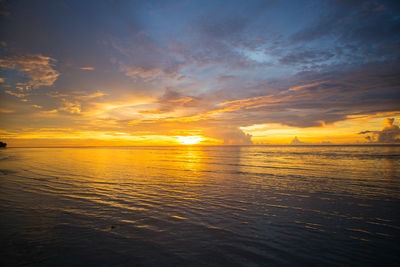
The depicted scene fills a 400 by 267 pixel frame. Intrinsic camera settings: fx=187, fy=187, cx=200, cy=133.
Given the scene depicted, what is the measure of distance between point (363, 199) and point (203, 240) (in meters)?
13.5

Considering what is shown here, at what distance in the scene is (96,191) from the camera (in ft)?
53.0

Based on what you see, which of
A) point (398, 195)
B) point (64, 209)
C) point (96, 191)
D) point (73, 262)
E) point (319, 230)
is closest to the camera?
point (73, 262)

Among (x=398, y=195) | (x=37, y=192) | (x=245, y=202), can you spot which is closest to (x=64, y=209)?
(x=37, y=192)

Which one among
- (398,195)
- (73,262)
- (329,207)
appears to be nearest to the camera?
(73,262)

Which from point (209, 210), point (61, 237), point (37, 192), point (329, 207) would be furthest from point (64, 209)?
point (329, 207)

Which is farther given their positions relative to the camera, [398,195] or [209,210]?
[398,195]

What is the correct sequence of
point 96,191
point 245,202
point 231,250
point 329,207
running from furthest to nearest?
point 96,191 < point 245,202 < point 329,207 < point 231,250

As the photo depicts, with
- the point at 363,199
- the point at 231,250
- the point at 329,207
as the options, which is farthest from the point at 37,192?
the point at 363,199

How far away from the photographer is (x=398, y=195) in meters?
14.9

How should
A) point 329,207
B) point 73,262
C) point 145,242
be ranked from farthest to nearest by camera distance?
point 329,207, point 145,242, point 73,262

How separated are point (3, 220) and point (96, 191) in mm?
6823

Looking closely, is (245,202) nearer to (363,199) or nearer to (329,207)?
(329,207)

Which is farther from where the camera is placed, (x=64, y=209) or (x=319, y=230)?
(x=64, y=209)

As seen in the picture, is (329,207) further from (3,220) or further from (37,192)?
(37,192)
